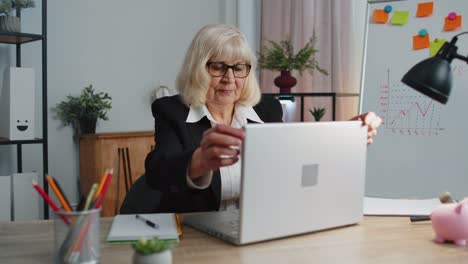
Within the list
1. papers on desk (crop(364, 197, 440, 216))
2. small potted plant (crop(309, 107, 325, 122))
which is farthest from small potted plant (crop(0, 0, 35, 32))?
papers on desk (crop(364, 197, 440, 216))

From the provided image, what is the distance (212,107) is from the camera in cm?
177

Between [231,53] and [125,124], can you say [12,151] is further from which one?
[231,53]

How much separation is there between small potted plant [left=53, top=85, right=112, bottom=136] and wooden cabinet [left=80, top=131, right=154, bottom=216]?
0.09m

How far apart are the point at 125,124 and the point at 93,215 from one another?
2537 millimetres

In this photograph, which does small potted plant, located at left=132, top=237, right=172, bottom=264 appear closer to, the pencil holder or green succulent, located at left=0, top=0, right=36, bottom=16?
the pencil holder

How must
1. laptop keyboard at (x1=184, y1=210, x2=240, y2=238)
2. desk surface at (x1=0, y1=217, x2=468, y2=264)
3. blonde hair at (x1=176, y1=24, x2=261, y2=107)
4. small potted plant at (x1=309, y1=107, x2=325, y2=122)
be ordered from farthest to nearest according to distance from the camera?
1. small potted plant at (x1=309, y1=107, x2=325, y2=122)
2. blonde hair at (x1=176, y1=24, x2=261, y2=107)
3. laptop keyboard at (x1=184, y1=210, x2=240, y2=238)
4. desk surface at (x1=0, y1=217, x2=468, y2=264)

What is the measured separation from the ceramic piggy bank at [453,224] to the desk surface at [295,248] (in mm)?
21

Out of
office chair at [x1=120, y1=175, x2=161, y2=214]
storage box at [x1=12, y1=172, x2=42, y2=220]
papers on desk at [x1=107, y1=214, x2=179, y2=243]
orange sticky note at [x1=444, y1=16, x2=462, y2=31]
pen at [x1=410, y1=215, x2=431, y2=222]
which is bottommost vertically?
storage box at [x1=12, y1=172, x2=42, y2=220]

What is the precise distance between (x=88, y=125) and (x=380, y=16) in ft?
6.12

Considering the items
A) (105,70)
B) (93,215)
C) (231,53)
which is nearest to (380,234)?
(93,215)

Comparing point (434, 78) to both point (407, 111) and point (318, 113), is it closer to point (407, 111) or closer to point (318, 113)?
point (407, 111)

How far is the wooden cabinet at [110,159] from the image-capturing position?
116 inches

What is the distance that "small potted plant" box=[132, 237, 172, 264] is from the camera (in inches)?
30.3

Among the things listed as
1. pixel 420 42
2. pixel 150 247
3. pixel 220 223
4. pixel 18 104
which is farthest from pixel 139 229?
pixel 18 104
